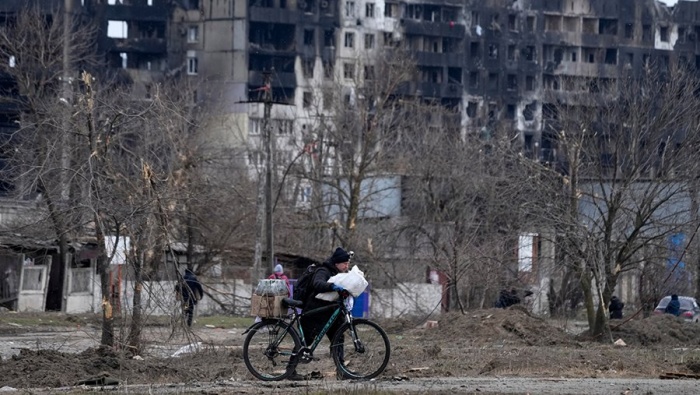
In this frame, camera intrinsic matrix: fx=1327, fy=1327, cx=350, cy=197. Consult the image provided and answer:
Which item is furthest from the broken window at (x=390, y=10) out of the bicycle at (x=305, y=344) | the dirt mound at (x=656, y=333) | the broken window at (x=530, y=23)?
the bicycle at (x=305, y=344)

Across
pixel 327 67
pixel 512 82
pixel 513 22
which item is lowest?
pixel 327 67

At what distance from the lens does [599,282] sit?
2731cm

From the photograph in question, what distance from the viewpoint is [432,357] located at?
68.0 ft

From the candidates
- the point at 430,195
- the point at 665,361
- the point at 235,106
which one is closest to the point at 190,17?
the point at 235,106

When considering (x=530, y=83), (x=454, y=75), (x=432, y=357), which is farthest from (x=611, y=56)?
(x=432, y=357)

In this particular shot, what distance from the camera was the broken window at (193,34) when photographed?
102 m

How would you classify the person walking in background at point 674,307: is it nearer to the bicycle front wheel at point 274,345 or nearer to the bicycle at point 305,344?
the bicycle at point 305,344

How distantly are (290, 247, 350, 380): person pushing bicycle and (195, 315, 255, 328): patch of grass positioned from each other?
60.0ft

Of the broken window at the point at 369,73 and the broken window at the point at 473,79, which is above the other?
the broken window at the point at 473,79

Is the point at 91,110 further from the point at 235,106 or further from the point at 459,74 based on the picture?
the point at 459,74

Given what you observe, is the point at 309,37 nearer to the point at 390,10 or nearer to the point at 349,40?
the point at 349,40

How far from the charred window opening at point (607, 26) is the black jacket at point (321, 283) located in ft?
335

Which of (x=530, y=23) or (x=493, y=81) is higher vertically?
(x=530, y=23)

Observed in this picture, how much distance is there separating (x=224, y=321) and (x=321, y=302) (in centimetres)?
2119
